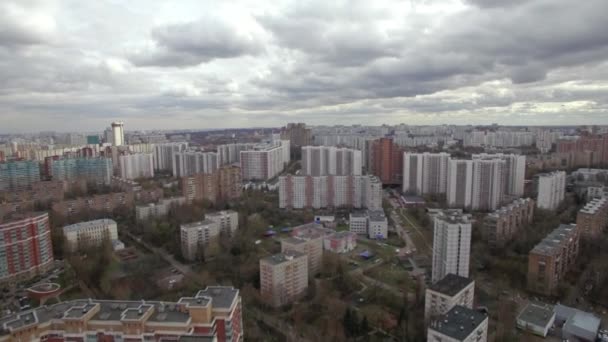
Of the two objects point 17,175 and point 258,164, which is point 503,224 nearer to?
point 258,164

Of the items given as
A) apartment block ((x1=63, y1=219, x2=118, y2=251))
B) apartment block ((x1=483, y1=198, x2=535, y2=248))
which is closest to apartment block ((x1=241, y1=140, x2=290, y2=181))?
apartment block ((x1=63, y1=219, x2=118, y2=251))

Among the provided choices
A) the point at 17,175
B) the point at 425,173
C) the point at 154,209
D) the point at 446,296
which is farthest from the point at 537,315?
the point at 17,175

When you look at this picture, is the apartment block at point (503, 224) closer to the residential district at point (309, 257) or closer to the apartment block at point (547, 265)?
the residential district at point (309, 257)

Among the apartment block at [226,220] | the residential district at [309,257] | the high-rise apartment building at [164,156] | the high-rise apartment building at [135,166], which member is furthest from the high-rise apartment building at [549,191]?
the high-rise apartment building at [164,156]

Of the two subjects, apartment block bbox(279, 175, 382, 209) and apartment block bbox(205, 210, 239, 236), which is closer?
apartment block bbox(205, 210, 239, 236)

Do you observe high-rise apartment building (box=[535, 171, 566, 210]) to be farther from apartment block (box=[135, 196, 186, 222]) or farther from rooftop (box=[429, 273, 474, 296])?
apartment block (box=[135, 196, 186, 222])

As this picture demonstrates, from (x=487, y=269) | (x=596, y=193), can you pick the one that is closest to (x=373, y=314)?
(x=487, y=269)
